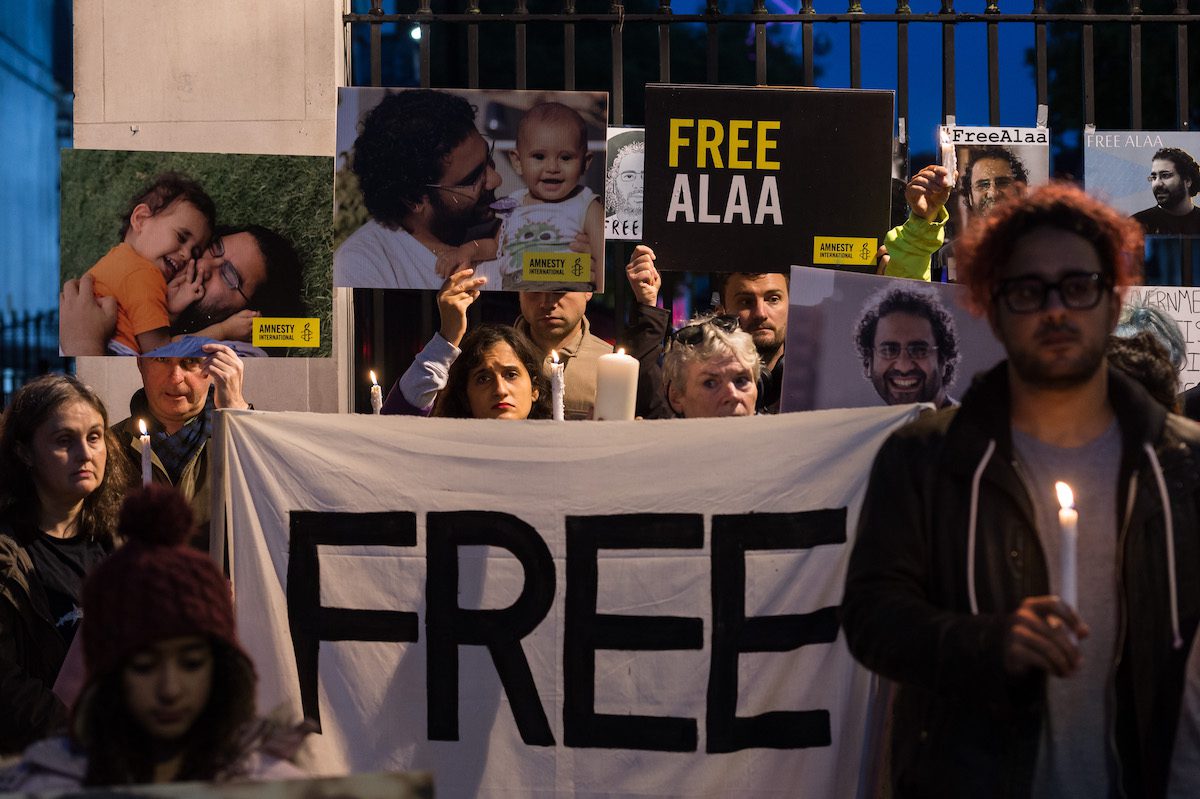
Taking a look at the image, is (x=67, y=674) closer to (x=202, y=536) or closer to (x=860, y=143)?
(x=202, y=536)

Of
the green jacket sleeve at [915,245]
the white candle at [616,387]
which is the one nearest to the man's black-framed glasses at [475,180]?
the green jacket sleeve at [915,245]

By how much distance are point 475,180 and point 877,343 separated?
6.08ft

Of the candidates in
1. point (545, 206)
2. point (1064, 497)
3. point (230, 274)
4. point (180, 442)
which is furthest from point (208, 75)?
point (1064, 497)

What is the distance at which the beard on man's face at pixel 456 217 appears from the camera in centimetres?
526

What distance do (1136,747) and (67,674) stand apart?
2.30 m

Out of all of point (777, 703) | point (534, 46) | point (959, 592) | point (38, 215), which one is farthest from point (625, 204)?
point (38, 215)

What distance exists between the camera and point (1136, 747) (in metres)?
2.37

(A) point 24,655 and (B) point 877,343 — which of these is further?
(B) point 877,343

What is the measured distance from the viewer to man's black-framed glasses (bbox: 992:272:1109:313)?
2436mm

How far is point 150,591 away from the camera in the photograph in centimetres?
226

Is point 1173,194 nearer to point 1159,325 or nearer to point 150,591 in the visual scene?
point 1159,325

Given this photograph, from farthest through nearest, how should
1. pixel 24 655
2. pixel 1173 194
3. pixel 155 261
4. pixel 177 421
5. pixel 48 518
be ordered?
pixel 1173 194 → pixel 155 261 → pixel 177 421 → pixel 48 518 → pixel 24 655

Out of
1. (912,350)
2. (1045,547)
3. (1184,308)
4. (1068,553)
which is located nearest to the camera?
(1068,553)

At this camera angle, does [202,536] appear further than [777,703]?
Yes
